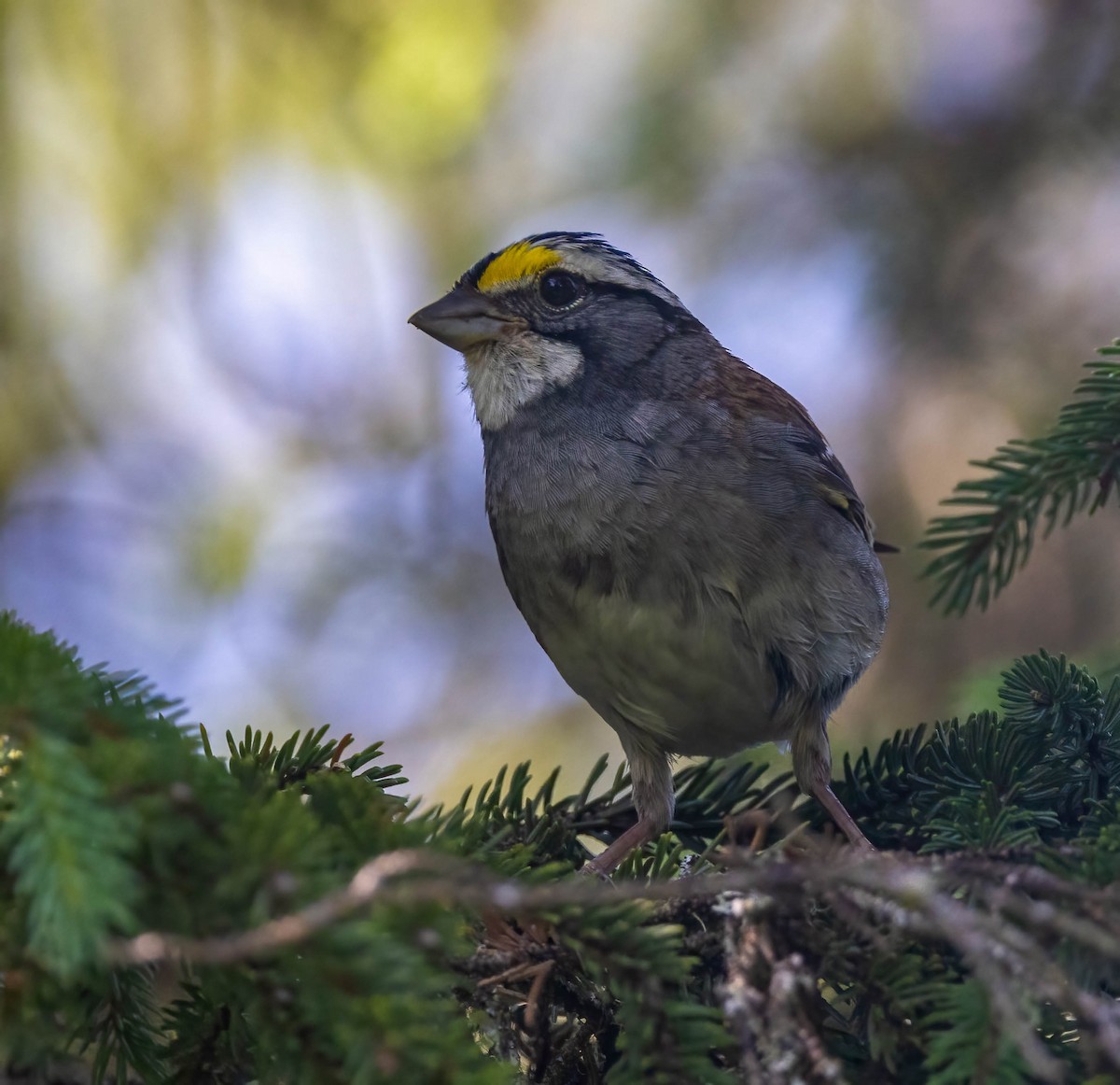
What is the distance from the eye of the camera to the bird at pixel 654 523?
272 centimetres

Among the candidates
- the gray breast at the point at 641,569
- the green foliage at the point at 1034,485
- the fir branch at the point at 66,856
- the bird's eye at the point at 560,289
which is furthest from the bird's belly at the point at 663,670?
the fir branch at the point at 66,856

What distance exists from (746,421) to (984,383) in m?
2.65

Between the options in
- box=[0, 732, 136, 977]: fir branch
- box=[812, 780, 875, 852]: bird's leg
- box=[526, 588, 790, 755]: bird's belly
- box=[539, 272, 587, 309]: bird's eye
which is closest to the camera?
box=[0, 732, 136, 977]: fir branch

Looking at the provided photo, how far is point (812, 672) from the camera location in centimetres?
284

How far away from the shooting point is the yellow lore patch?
10.6ft

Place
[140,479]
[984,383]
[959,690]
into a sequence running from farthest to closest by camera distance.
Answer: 1. [140,479]
2. [984,383]
3. [959,690]

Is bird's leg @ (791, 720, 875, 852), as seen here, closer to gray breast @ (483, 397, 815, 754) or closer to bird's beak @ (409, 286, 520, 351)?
gray breast @ (483, 397, 815, 754)

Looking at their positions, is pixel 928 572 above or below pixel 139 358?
below

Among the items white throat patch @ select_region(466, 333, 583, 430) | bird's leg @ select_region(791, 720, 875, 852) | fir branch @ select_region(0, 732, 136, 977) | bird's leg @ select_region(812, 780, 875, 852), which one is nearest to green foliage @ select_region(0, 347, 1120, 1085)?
fir branch @ select_region(0, 732, 136, 977)

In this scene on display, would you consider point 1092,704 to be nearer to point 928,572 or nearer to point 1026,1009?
point 928,572

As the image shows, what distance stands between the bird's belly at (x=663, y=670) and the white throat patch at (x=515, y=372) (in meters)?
0.55

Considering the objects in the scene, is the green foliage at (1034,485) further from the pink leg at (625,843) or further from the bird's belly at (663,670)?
the pink leg at (625,843)

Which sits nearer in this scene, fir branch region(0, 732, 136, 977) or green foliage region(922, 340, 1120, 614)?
fir branch region(0, 732, 136, 977)

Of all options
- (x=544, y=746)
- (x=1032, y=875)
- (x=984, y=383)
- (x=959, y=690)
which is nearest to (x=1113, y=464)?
(x=959, y=690)
